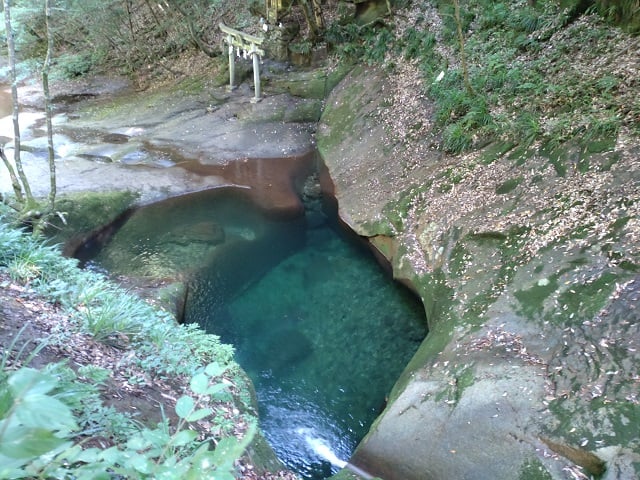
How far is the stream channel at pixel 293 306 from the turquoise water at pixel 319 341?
0.02 metres

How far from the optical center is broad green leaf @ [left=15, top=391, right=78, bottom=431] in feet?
3.95

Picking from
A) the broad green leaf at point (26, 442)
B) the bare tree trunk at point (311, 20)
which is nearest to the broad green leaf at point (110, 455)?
the broad green leaf at point (26, 442)

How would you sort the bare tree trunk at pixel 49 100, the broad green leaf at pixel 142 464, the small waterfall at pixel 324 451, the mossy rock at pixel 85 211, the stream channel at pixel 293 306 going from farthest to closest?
the mossy rock at pixel 85 211
the bare tree trunk at pixel 49 100
the stream channel at pixel 293 306
the small waterfall at pixel 324 451
the broad green leaf at pixel 142 464

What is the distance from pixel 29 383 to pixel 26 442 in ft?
0.49

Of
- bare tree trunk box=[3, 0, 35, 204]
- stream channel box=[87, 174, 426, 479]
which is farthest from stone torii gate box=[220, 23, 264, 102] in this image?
bare tree trunk box=[3, 0, 35, 204]

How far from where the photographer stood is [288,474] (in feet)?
16.5

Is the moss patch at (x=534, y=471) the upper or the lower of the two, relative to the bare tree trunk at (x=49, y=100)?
lower

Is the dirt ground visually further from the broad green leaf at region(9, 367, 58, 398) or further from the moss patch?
the broad green leaf at region(9, 367, 58, 398)

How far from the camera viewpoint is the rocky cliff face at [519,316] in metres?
4.89

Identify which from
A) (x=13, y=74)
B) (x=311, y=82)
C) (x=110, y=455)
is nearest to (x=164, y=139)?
(x=311, y=82)

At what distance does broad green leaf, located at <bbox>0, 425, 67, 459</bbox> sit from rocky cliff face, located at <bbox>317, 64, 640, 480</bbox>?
489 centimetres

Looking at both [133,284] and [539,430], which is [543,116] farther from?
[133,284]

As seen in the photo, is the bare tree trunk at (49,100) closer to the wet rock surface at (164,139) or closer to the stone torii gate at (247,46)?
the wet rock surface at (164,139)

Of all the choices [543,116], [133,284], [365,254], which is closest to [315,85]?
[365,254]
